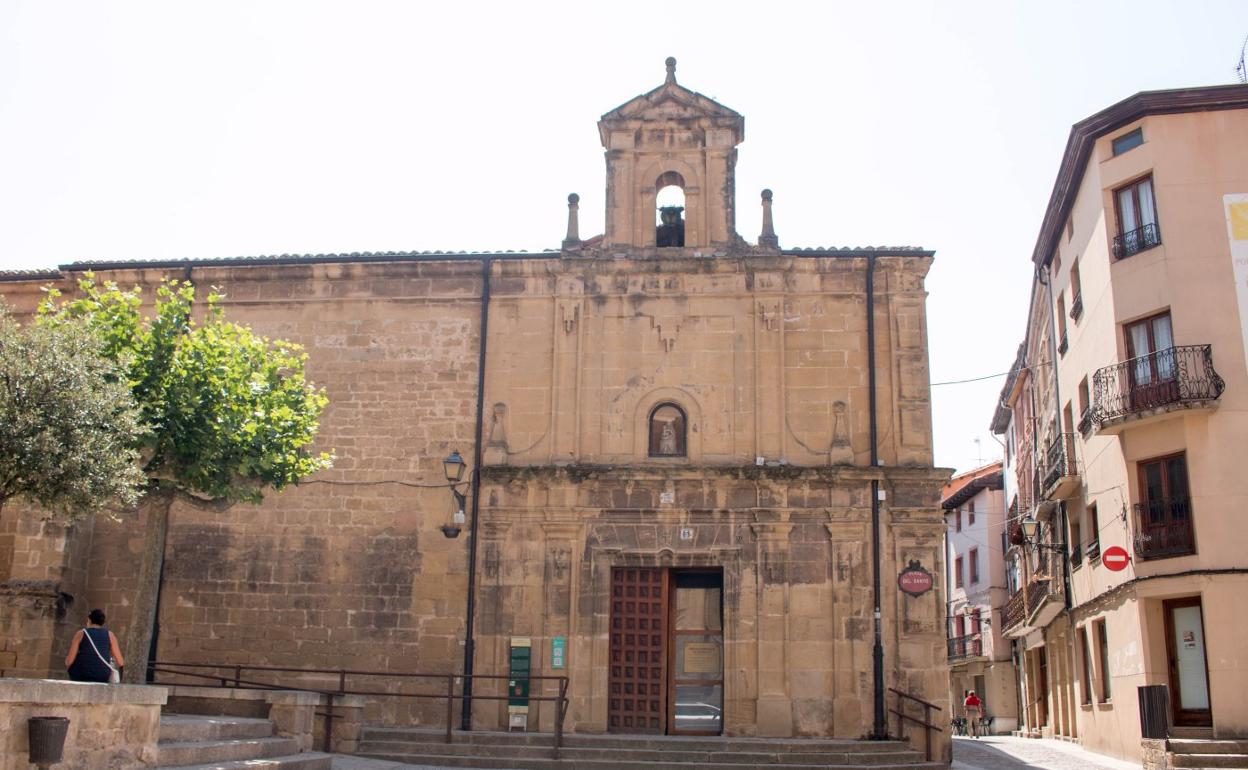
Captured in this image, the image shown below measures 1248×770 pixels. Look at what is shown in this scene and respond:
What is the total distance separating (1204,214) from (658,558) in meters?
10.8

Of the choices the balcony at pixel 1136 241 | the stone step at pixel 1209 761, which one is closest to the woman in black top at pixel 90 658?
the stone step at pixel 1209 761

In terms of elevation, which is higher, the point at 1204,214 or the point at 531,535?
the point at 1204,214

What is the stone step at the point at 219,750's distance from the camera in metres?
11.8

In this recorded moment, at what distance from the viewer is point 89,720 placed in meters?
10.5

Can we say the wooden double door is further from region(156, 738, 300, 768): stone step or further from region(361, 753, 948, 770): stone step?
region(156, 738, 300, 768): stone step

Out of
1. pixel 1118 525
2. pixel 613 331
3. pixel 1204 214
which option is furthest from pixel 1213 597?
pixel 613 331

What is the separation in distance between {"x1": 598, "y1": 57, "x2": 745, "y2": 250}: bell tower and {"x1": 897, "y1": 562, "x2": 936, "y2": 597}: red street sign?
6.39 metres

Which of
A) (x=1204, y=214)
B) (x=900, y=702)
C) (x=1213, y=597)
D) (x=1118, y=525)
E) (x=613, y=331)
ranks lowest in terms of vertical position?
(x=900, y=702)

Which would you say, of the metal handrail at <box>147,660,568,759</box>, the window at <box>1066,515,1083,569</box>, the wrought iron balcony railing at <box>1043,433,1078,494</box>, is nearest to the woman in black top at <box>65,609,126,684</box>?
the metal handrail at <box>147,660,568,759</box>

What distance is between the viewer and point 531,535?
19203 millimetres

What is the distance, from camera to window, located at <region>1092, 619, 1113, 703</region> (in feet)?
72.6

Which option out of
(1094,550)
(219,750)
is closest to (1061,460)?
(1094,550)

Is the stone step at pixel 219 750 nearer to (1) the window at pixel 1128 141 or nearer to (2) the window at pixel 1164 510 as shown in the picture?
(2) the window at pixel 1164 510

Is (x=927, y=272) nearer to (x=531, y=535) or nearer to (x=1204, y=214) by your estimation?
(x=1204, y=214)
